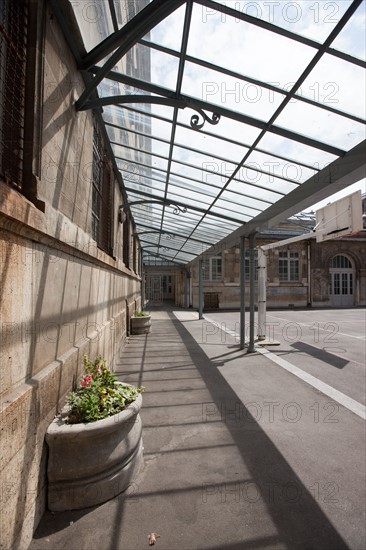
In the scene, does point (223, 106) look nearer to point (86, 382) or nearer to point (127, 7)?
point (127, 7)

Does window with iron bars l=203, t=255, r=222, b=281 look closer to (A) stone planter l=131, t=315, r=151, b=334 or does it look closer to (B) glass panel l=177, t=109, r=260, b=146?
(A) stone planter l=131, t=315, r=151, b=334

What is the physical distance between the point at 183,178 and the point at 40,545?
17.6 ft

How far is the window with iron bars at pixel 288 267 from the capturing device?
24375mm

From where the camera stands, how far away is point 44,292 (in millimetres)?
2322

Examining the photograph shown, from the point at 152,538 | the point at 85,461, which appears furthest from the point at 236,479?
the point at 85,461

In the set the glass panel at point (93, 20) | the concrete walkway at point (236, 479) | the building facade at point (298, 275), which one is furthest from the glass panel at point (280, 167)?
the building facade at point (298, 275)

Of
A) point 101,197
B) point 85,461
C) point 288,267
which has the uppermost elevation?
point 288,267

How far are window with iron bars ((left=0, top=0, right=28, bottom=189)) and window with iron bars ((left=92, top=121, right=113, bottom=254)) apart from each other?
230 cm

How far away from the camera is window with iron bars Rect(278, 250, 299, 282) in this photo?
80.0 ft

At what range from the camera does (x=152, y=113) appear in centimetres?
420

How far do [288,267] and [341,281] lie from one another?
15.5ft

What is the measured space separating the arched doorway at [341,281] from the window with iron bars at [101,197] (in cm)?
2330

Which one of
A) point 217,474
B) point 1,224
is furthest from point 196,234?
point 1,224

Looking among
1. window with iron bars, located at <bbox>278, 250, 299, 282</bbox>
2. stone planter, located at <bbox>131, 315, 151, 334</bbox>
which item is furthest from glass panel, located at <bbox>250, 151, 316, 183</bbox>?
window with iron bars, located at <bbox>278, 250, 299, 282</bbox>
